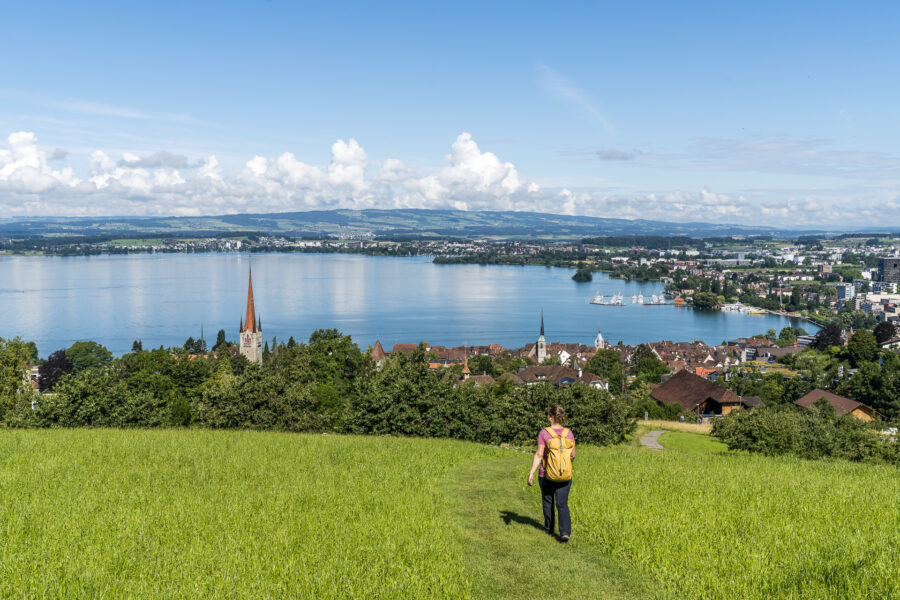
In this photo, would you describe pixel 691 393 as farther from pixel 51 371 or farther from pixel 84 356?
pixel 84 356

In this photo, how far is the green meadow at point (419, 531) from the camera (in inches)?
217

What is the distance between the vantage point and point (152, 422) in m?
19.4

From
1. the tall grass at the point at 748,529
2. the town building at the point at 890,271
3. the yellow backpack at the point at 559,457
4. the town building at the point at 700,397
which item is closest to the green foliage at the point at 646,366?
the town building at the point at 700,397

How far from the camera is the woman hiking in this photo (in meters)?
6.98

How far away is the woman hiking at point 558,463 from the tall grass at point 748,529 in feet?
1.14

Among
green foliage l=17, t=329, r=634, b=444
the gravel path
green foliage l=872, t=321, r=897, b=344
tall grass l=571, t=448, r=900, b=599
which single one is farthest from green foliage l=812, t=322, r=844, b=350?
tall grass l=571, t=448, r=900, b=599

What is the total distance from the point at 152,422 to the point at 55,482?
35.1 feet

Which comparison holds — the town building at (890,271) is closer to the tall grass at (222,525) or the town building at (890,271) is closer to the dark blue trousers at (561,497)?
the tall grass at (222,525)

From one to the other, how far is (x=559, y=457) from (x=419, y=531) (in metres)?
1.68

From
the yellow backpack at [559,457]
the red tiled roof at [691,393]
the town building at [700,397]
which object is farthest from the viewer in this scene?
the red tiled roof at [691,393]

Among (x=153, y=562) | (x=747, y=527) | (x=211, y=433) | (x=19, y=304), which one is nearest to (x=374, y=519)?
(x=153, y=562)

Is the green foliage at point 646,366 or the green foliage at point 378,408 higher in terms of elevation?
the green foliage at point 378,408

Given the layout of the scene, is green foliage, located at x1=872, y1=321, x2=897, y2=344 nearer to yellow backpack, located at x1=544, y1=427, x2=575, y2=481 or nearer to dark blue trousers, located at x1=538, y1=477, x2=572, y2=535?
dark blue trousers, located at x1=538, y1=477, x2=572, y2=535

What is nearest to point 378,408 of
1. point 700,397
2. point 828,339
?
point 700,397
